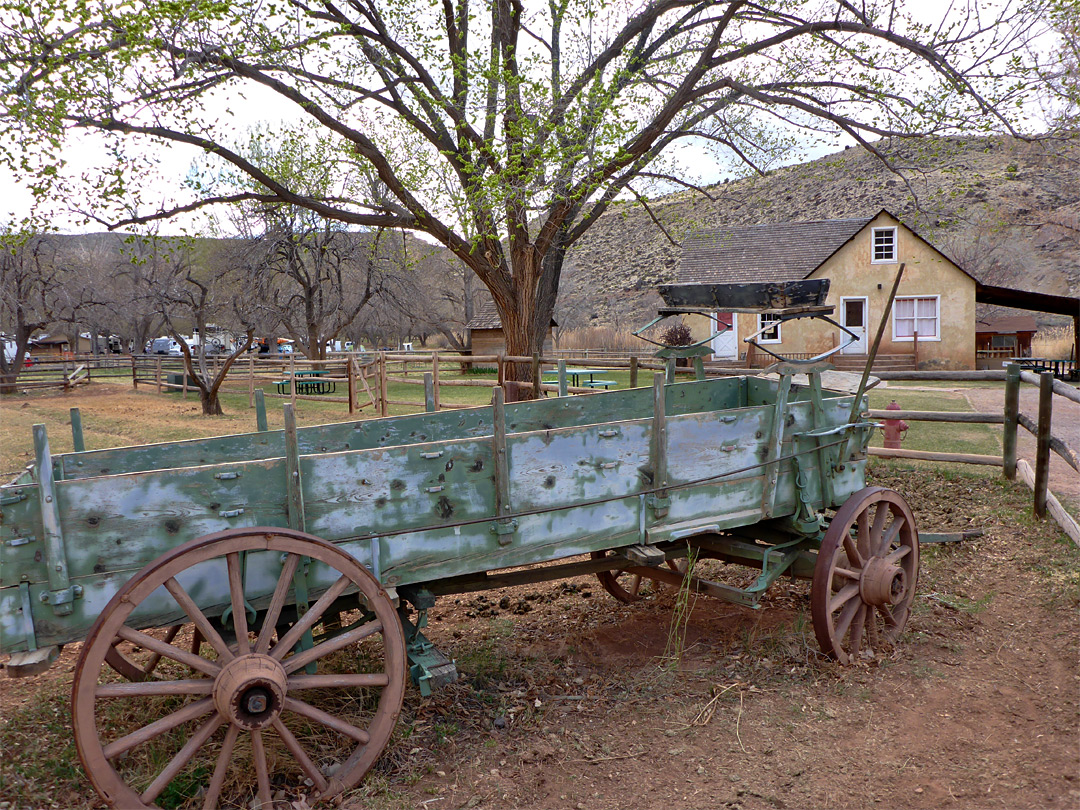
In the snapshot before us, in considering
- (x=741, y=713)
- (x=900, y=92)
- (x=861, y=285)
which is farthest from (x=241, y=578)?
(x=861, y=285)

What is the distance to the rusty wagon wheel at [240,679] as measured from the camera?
2.45m

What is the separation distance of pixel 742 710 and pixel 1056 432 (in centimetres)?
860

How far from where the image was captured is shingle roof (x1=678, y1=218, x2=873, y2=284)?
28.6 m

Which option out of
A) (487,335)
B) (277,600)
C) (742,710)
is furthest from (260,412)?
(487,335)

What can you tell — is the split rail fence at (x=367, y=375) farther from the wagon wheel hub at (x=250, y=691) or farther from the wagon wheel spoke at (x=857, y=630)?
the wagon wheel hub at (x=250, y=691)

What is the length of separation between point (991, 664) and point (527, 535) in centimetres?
269

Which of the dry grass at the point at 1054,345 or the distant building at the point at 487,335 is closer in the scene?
the dry grass at the point at 1054,345

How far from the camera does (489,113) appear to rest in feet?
34.0

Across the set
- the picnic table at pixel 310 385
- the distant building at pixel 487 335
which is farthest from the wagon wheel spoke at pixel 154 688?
the distant building at pixel 487 335

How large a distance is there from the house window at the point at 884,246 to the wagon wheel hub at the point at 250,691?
26962 millimetres

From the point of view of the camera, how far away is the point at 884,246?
84.1 ft

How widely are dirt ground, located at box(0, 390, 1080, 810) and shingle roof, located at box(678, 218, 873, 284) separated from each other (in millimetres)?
24542

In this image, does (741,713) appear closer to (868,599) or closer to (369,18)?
(868,599)

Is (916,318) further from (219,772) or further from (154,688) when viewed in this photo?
(154,688)
